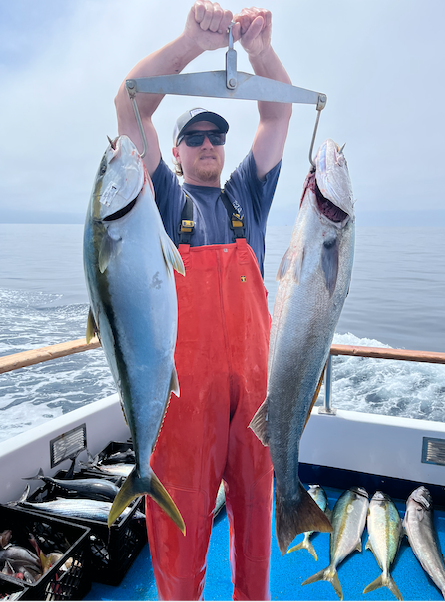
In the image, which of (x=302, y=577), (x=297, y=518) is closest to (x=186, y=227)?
(x=297, y=518)

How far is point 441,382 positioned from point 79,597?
25.9 ft

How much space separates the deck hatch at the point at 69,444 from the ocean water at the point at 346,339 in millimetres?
4022

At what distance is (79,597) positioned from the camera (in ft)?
8.63

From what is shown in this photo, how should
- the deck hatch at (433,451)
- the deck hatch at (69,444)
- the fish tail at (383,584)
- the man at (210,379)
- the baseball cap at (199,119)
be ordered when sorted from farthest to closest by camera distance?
the deck hatch at (433,451), the deck hatch at (69,444), the fish tail at (383,584), the baseball cap at (199,119), the man at (210,379)

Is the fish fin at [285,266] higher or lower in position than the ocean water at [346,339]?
higher

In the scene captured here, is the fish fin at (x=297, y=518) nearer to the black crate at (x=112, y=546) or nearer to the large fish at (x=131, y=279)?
the large fish at (x=131, y=279)

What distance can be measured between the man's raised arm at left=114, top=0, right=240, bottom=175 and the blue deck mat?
109 inches

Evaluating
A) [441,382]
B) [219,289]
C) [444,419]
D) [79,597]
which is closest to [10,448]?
[79,597]

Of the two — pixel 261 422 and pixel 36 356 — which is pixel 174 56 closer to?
pixel 261 422

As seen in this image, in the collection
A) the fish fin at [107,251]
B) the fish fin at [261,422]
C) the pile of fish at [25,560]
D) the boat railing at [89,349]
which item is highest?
the fish fin at [107,251]

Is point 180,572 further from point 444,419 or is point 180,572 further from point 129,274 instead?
point 444,419

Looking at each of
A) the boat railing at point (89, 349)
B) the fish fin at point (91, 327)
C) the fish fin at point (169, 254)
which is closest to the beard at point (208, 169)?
the fish fin at point (169, 254)

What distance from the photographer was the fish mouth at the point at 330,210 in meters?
1.33

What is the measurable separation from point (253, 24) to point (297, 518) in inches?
75.7
